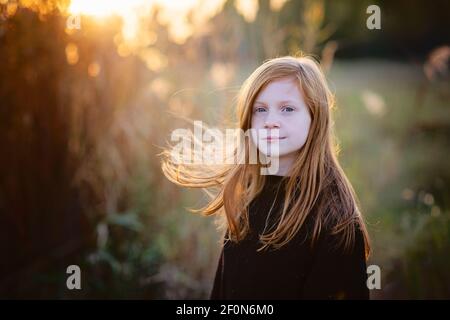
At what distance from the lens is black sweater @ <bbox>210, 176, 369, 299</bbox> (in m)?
1.67

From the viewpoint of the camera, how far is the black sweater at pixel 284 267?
167 cm

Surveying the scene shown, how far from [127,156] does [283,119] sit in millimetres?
1663

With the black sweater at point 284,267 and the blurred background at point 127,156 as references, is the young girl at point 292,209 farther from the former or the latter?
the blurred background at point 127,156

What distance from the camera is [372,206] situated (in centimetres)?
341

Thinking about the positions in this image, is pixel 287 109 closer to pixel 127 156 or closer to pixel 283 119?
pixel 283 119

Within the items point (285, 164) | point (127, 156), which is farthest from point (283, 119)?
point (127, 156)

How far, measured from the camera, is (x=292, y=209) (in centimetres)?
176

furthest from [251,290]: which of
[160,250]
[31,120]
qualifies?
[31,120]

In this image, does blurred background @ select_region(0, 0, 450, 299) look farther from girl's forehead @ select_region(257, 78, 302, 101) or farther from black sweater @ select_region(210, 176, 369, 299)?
black sweater @ select_region(210, 176, 369, 299)

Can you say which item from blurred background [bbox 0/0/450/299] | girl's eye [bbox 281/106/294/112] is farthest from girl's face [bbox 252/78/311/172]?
blurred background [bbox 0/0/450/299]

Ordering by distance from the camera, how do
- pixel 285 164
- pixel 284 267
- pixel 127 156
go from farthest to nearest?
pixel 127 156 < pixel 285 164 < pixel 284 267

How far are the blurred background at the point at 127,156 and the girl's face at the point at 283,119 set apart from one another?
762mm

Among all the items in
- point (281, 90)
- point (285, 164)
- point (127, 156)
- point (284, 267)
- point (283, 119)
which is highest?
point (127, 156)

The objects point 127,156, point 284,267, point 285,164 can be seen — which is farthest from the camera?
point 127,156
